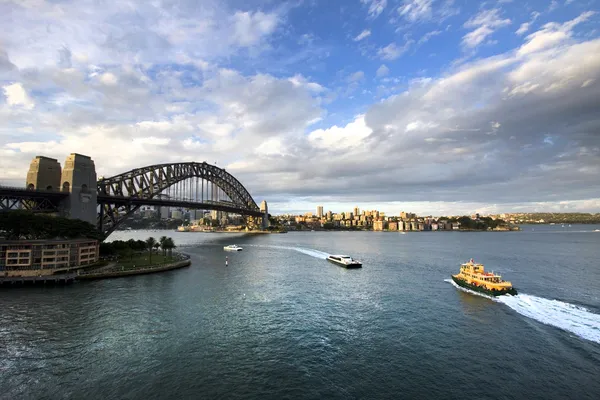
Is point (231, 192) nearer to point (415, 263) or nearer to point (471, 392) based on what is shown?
point (415, 263)

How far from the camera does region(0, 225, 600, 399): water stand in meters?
14.3

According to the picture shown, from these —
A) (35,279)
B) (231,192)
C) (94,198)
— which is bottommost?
(35,279)

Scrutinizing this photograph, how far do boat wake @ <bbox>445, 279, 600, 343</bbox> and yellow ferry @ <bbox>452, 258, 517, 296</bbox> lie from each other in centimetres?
87

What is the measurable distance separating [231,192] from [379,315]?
4852 inches

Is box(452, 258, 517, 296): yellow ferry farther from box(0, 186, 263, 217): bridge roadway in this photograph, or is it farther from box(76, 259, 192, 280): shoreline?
box(0, 186, 263, 217): bridge roadway

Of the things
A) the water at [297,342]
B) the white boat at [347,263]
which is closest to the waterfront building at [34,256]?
the water at [297,342]

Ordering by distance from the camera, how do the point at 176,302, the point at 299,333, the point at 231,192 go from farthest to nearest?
the point at 231,192 → the point at 176,302 → the point at 299,333

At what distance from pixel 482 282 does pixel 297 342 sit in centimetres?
2160

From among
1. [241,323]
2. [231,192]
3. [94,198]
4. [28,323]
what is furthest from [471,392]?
[231,192]

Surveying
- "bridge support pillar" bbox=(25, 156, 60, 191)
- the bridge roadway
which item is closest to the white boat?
the bridge roadway

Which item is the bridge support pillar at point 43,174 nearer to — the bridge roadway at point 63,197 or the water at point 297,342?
the bridge roadway at point 63,197

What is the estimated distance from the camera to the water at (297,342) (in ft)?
46.9

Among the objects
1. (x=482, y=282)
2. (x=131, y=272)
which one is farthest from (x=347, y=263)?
(x=131, y=272)

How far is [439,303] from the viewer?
27.8 m
